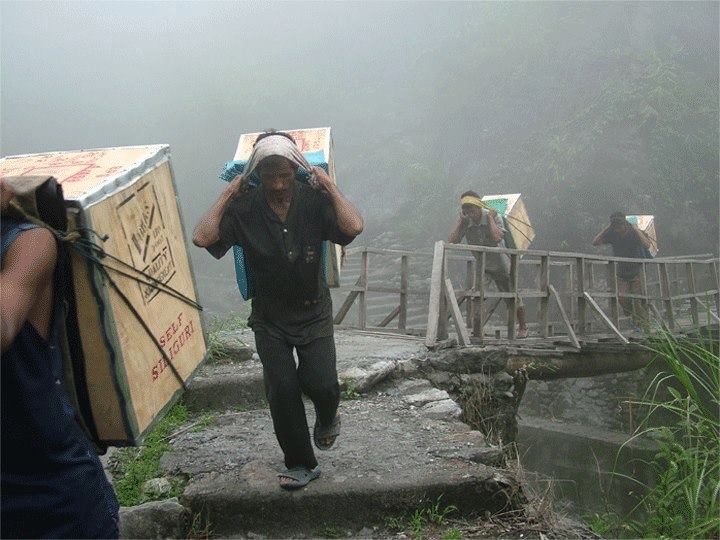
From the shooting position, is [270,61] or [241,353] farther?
[270,61]

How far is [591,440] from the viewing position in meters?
9.64

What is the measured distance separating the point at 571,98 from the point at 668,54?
2.84m

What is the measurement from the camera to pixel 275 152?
248cm

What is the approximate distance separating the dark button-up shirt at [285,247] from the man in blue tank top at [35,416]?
47.3 inches

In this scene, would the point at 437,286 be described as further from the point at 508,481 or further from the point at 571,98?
the point at 571,98

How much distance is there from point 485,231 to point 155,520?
4925 millimetres

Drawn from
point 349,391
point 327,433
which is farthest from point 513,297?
point 327,433

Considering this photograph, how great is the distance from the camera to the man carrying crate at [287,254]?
2.62m

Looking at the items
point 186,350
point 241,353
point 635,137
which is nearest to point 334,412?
point 186,350

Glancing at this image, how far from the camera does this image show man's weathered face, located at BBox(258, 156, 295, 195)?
2.60 m

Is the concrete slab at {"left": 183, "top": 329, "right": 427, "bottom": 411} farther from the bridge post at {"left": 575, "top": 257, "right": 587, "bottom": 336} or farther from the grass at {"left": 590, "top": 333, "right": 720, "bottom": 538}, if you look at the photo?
the bridge post at {"left": 575, "top": 257, "right": 587, "bottom": 336}

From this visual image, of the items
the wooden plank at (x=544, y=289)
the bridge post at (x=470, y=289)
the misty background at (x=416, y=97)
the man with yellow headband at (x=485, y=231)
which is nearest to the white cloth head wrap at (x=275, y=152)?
the misty background at (x=416, y=97)

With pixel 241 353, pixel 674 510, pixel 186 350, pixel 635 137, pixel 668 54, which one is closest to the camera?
pixel 186 350

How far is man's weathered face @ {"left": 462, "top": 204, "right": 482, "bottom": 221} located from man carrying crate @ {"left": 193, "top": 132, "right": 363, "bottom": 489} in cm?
413
